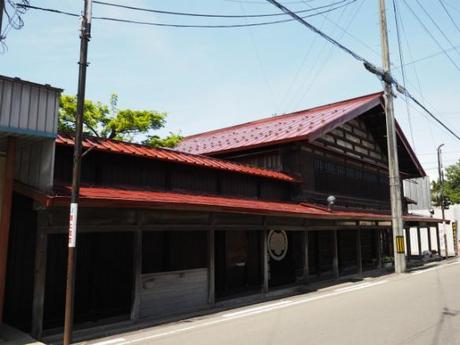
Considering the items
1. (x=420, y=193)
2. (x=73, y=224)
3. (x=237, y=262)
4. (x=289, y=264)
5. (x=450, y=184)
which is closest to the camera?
(x=73, y=224)

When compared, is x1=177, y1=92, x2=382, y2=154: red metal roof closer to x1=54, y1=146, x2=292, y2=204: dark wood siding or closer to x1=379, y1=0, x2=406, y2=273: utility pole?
x1=379, y1=0, x2=406, y2=273: utility pole

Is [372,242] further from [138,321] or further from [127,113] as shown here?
[127,113]

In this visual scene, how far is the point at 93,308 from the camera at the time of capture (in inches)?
366

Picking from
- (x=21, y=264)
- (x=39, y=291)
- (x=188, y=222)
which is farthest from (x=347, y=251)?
(x=39, y=291)

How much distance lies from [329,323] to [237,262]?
577cm

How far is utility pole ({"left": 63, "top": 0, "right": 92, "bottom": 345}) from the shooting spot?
685cm

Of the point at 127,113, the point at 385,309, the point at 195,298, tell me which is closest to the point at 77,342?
the point at 195,298

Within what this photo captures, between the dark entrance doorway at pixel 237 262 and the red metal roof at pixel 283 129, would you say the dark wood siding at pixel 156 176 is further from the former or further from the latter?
the red metal roof at pixel 283 129

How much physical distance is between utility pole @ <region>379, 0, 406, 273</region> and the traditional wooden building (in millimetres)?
919

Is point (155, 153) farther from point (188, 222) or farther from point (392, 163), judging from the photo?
point (392, 163)

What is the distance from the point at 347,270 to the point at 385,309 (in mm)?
10017

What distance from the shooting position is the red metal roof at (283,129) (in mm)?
16578

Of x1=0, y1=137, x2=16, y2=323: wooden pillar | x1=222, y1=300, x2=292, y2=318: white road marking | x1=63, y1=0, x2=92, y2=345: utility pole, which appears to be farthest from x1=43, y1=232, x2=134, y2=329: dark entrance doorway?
x1=222, y1=300, x2=292, y2=318: white road marking

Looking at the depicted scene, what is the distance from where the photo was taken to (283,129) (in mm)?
18047
